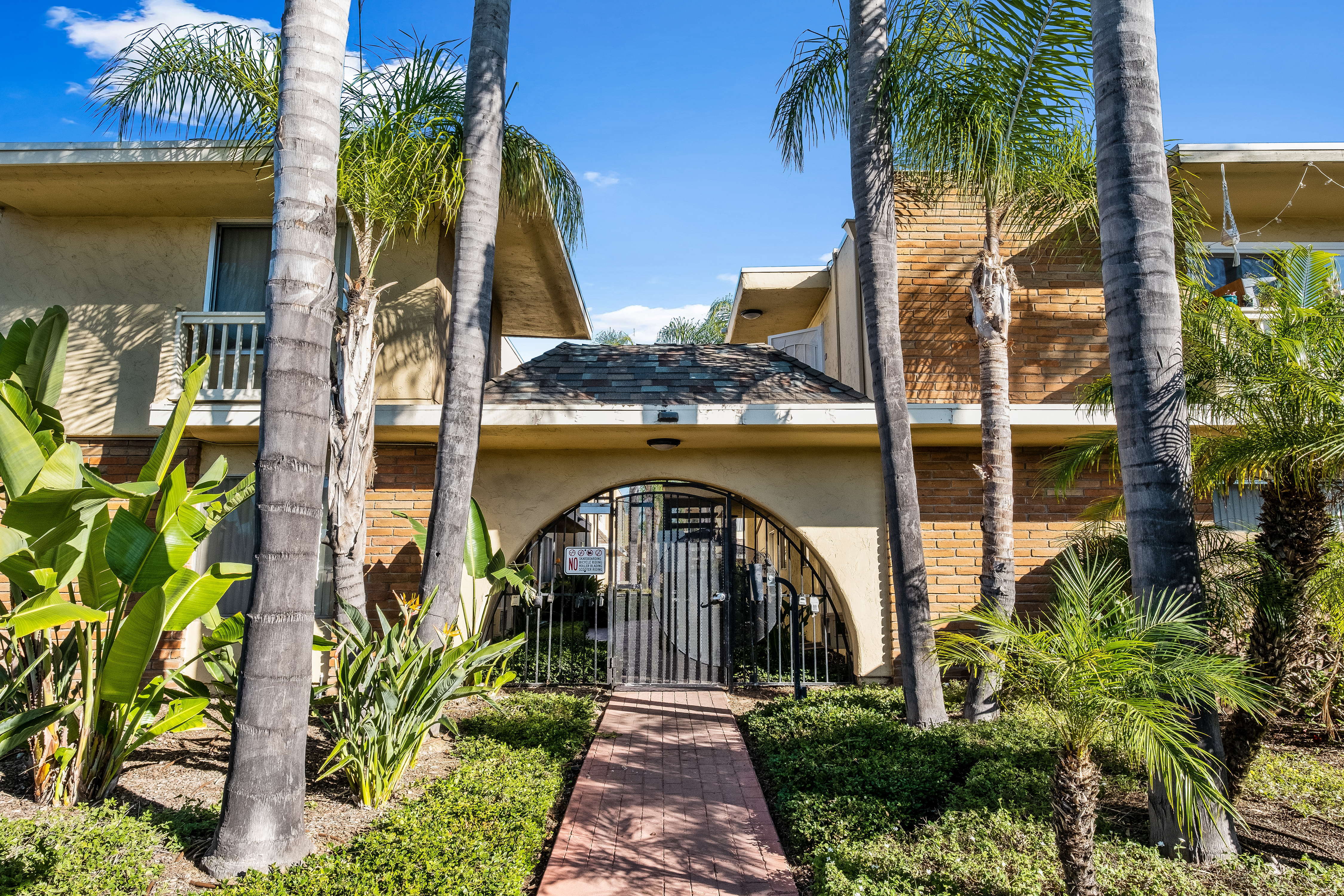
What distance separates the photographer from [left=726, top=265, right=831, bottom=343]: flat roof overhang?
13289mm

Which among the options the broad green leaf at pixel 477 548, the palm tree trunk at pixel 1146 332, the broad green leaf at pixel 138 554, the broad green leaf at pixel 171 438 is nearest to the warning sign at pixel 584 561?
the broad green leaf at pixel 477 548

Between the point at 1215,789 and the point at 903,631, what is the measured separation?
3.65 m

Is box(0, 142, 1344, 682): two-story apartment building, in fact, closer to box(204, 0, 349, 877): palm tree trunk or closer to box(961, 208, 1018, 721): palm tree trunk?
box(961, 208, 1018, 721): palm tree trunk

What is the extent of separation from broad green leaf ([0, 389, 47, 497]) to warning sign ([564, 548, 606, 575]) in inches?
258

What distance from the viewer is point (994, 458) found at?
750cm

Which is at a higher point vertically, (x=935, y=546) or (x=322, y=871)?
(x=935, y=546)

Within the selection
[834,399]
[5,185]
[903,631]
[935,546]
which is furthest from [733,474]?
[5,185]

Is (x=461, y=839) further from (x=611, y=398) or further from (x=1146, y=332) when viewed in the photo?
(x=611, y=398)

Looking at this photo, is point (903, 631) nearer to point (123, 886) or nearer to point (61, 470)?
point (123, 886)

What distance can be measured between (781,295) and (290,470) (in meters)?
10.7

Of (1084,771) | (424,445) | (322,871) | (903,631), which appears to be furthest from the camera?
(424,445)

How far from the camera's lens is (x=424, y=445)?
9.88 metres

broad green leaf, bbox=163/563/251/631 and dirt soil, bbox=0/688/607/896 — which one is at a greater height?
broad green leaf, bbox=163/563/251/631

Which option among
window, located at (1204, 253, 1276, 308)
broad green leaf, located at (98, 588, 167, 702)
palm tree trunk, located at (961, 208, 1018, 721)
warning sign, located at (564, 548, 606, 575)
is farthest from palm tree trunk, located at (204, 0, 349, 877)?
window, located at (1204, 253, 1276, 308)
